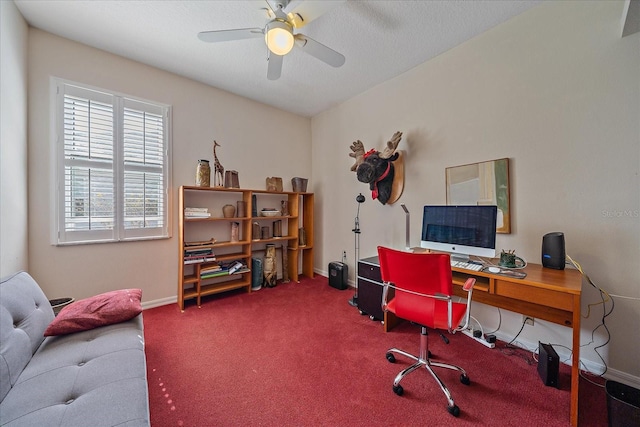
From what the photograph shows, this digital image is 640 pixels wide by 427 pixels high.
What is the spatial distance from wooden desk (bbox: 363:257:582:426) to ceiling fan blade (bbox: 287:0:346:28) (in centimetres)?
215

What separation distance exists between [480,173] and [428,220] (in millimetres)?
651

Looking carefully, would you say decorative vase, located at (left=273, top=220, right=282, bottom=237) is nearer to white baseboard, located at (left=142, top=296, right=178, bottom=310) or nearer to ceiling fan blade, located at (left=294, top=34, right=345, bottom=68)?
white baseboard, located at (left=142, top=296, right=178, bottom=310)

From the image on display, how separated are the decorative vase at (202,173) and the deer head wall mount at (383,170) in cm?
189

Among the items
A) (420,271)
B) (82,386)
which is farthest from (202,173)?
(420,271)

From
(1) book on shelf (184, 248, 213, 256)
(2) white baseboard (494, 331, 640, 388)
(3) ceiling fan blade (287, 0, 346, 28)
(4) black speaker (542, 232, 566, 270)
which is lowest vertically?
(2) white baseboard (494, 331, 640, 388)

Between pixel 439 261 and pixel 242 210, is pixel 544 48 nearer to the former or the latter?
pixel 439 261

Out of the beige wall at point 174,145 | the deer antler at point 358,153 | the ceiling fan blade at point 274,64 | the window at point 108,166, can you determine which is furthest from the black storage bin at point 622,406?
the window at point 108,166

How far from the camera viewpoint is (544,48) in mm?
1916

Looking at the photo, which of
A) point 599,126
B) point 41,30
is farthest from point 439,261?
point 41,30

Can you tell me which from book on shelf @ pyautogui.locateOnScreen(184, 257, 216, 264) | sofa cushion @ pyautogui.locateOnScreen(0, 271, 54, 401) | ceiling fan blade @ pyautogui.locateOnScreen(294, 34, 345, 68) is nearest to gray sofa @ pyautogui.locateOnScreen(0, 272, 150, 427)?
sofa cushion @ pyautogui.locateOnScreen(0, 271, 54, 401)

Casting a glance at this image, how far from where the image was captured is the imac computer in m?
1.92

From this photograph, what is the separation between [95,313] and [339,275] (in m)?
2.60

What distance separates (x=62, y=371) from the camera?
1.11 meters

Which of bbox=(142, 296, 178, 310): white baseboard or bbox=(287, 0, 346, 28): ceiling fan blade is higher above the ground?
bbox=(287, 0, 346, 28): ceiling fan blade
